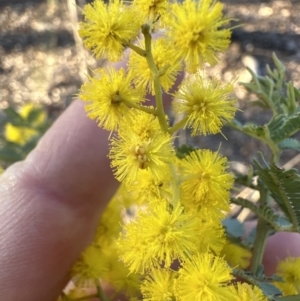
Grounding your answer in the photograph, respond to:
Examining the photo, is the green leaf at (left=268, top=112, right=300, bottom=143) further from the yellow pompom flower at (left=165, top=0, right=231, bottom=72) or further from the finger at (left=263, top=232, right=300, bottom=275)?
the finger at (left=263, top=232, right=300, bottom=275)

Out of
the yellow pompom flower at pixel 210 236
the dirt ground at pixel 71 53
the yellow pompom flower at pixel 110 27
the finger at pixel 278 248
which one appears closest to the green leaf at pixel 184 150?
the yellow pompom flower at pixel 210 236

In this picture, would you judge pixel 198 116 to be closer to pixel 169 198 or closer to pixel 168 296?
pixel 169 198

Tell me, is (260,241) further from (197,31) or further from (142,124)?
(197,31)

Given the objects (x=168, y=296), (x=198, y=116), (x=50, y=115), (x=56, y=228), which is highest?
(x=50, y=115)

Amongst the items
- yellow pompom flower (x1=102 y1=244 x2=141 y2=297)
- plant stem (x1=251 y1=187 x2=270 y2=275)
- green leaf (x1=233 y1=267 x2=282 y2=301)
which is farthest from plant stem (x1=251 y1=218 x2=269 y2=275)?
yellow pompom flower (x1=102 y1=244 x2=141 y2=297)

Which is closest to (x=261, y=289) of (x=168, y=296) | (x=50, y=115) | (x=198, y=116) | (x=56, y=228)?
(x=168, y=296)

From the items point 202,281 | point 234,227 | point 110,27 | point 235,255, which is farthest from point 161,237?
point 234,227
